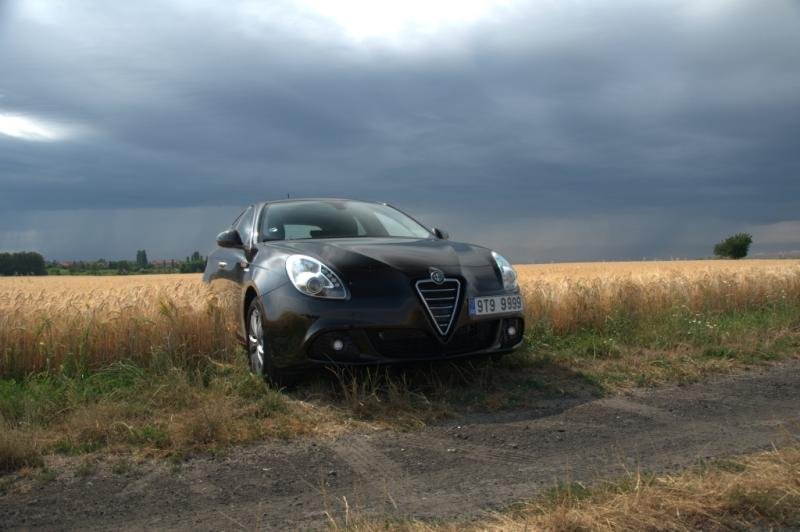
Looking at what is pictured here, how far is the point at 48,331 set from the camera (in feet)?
22.6

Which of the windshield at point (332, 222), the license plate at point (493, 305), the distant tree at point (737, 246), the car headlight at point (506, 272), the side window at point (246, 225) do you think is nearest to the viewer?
the license plate at point (493, 305)

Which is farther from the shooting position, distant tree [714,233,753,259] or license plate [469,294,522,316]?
distant tree [714,233,753,259]

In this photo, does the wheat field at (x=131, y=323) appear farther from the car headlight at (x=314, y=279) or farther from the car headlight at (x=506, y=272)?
the car headlight at (x=506, y=272)

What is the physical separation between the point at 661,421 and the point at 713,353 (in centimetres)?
312

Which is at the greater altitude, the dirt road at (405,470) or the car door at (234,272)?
the car door at (234,272)

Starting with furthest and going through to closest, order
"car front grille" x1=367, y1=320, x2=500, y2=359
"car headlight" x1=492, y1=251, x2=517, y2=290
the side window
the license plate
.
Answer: the side window < "car headlight" x1=492, y1=251, x2=517, y2=290 < the license plate < "car front grille" x1=367, y1=320, x2=500, y2=359

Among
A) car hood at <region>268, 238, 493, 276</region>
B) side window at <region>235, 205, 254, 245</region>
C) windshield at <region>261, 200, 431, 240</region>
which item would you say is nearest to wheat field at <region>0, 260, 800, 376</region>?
side window at <region>235, 205, 254, 245</region>

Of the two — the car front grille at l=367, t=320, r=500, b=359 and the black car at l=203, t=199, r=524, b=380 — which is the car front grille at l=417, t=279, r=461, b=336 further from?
the car front grille at l=367, t=320, r=500, b=359

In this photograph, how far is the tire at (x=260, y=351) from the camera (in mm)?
5441

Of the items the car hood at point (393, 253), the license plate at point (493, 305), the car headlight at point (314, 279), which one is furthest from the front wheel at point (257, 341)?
the license plate at point (493, 305)

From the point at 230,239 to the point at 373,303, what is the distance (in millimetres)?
1949

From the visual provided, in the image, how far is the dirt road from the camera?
3277 millimetres

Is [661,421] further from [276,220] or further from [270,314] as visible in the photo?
[276,220]

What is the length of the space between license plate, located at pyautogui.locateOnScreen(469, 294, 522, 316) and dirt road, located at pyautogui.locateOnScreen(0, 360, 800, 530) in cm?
85
